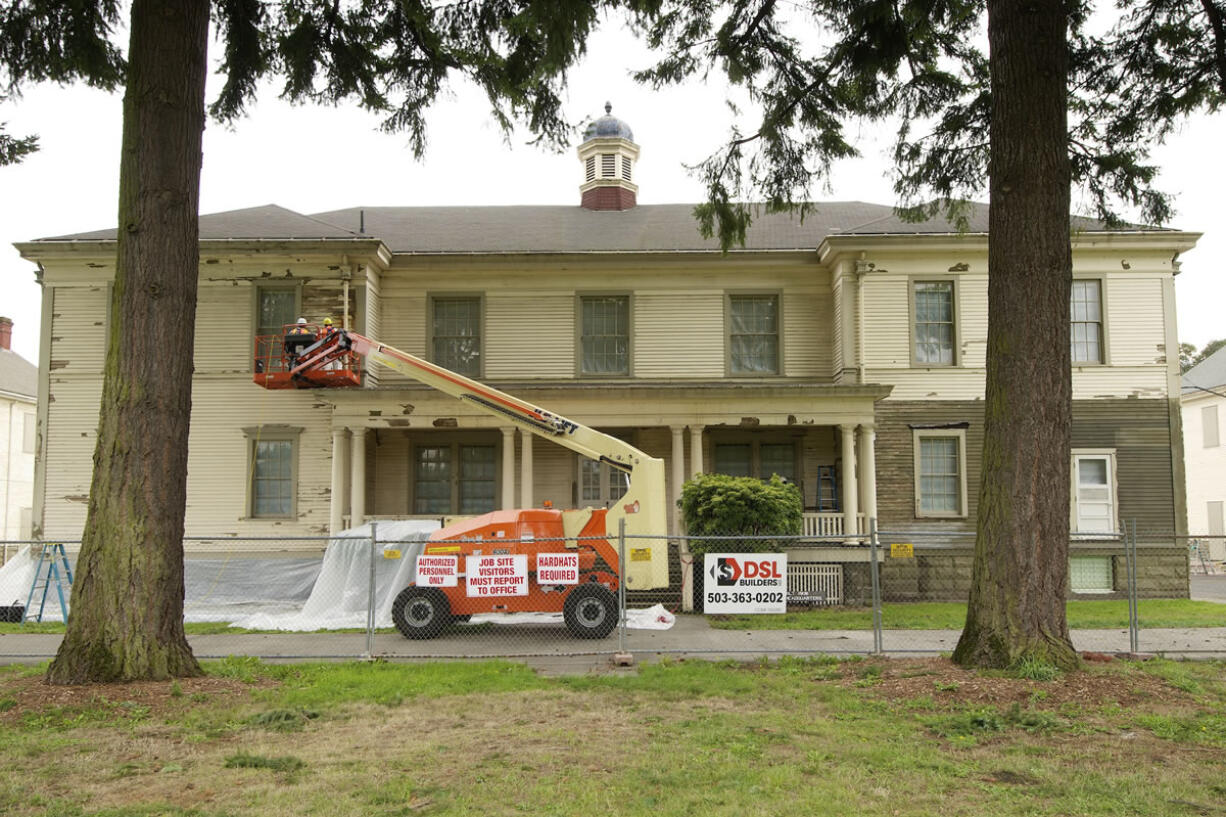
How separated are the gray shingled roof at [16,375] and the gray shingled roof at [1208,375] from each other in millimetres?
45643

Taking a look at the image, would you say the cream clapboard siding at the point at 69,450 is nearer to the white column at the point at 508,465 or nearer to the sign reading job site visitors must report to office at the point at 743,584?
the white column at the point at 508,465

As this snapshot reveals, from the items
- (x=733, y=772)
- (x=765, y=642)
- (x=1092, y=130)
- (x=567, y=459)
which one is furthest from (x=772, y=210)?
(x=733, y=772)

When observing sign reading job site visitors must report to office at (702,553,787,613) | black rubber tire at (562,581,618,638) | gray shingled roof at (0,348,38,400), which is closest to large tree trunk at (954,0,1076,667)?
sign reading job site visitors must report to office at (702,553,787,613)

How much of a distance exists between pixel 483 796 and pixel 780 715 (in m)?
3.29

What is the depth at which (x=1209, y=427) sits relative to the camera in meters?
38.8

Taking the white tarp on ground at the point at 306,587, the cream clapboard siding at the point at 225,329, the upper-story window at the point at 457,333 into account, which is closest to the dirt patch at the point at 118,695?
the white tarp on ground at the point at 306,587

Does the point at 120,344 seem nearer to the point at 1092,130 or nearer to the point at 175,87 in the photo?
the point at 175,87

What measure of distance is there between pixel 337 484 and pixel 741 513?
26.8 ft

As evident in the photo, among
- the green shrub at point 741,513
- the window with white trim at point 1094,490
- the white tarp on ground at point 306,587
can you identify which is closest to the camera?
the white tarp on ground at point 306,587

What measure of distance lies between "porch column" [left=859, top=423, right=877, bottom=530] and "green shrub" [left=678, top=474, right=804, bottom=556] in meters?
2.86

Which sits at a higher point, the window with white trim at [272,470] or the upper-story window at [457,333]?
the upper-story window at [457,333]

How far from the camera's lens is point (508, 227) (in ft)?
77.3

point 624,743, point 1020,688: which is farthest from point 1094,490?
point 624,743

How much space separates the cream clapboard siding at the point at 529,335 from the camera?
21.2m
